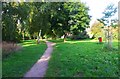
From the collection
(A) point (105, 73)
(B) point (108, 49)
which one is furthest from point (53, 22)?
(A) point (105, 73)

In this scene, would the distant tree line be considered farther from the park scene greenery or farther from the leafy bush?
the leafy bush

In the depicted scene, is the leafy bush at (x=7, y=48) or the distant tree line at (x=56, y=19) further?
the distant tree line at (x=56, y=19)

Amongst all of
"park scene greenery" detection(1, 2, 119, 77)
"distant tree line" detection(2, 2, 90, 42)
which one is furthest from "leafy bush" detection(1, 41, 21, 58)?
"distant tree line" detection(2, 2, 90, 42)

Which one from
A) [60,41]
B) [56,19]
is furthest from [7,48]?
[56,19]

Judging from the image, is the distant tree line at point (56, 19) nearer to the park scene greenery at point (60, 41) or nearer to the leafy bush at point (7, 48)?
the park scene greenery at point (60, 41)

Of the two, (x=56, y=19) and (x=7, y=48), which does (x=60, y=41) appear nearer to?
(x=56, y=19)

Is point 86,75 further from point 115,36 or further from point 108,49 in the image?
point 115,36

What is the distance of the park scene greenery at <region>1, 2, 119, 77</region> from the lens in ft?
30.8

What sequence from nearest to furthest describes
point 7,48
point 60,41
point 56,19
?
1. point 7,48
2. point 60,41
3. point 56,19

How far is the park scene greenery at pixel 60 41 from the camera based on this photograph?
9.40 metres

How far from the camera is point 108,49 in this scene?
55.2 feet

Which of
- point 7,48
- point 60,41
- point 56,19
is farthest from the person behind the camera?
point 56,19

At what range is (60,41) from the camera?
1489 inches

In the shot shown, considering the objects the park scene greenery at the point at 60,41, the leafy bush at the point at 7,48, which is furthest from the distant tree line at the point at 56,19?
the leafy bush at the point at 7,48
